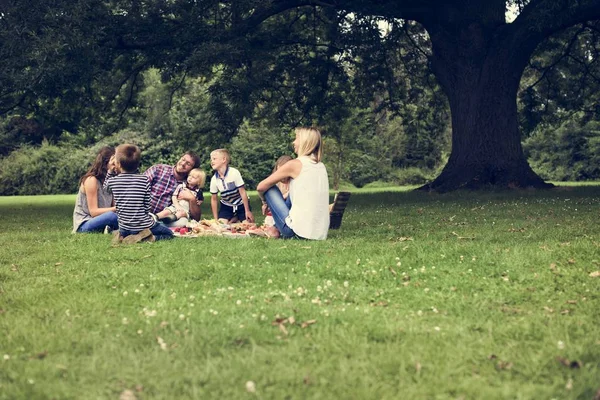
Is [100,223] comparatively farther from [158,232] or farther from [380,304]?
[380,304]

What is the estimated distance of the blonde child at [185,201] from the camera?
11023 mm

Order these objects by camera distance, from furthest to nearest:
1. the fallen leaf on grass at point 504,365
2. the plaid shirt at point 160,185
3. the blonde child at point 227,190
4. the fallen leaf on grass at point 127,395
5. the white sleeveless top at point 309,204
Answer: the blonde child at point 227,190, the plaid shirt at point 160,185, the white sleeveless top at point 309,204, the fallen leaf on grass at point 504,365, the fallen leaf on grass at point 127,395

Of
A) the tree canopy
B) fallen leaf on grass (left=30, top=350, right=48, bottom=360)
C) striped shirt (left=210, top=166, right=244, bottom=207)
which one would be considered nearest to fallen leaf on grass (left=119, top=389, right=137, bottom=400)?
fallen leaf on grass (left=30, top=350, right=48, bottom=360)

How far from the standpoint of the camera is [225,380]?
3.94 metres

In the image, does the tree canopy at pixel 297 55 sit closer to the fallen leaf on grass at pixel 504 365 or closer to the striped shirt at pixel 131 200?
the striped shirt at pixel 131 200

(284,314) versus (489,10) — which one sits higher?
(489,10)

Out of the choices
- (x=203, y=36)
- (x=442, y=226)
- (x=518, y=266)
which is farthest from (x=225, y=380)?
(x=203, y=36)

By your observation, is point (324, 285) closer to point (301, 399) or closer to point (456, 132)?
point (301, 399)

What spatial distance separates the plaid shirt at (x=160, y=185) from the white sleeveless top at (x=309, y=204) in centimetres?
269

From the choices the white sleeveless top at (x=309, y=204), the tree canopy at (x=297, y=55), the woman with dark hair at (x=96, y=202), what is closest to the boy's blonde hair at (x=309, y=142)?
the white sleeveless top at (x=309, y=204)

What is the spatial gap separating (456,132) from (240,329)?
17165 millimetres

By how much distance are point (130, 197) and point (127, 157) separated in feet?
1.88

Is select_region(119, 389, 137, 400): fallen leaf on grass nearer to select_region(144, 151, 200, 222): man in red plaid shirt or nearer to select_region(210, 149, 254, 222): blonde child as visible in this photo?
select_region(144, 151, 200, 222): man in red plaid shirt

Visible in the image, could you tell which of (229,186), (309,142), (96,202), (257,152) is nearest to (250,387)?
(309,142)
